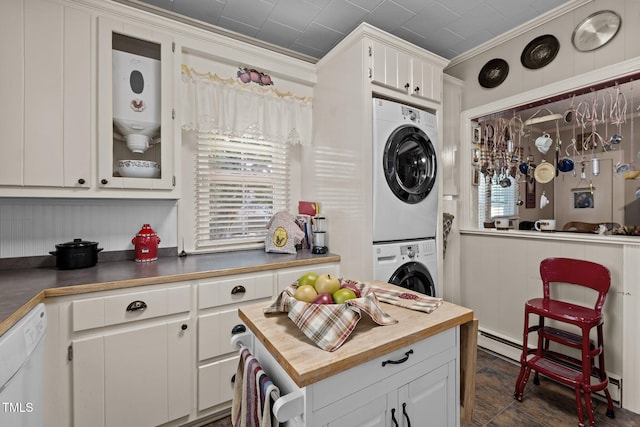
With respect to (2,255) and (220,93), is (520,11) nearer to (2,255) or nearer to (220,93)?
(220,93)

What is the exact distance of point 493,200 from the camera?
10.4 feet

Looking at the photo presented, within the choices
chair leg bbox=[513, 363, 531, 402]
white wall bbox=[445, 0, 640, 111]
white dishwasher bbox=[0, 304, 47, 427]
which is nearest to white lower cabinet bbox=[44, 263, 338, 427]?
white dishwasher bbox=[0, 304, 47, 427]

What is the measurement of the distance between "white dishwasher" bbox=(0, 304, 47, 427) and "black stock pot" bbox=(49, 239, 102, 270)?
22.5 inches

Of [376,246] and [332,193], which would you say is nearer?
[376,246]

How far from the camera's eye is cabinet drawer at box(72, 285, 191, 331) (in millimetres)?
1460

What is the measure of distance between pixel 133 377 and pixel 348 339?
139cm

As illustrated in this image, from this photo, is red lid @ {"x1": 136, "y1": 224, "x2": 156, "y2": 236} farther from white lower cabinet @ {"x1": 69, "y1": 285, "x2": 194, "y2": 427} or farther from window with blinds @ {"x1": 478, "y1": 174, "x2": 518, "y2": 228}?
window with blinds @ {"x1": 478, "y1": 174, "x2": 518, "y2": 228}

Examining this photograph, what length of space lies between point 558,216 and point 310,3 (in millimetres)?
4789

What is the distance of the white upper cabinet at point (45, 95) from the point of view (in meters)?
1.56

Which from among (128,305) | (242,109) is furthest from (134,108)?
(128,305)

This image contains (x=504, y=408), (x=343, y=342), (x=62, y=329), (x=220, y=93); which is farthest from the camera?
(x=220, y=93)

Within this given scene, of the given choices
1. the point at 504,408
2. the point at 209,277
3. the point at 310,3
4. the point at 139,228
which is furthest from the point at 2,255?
the point at 504,408

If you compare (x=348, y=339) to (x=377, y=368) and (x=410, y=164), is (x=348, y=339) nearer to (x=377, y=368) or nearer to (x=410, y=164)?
(x=377, y=368)

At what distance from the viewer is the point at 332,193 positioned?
2.47 metres
